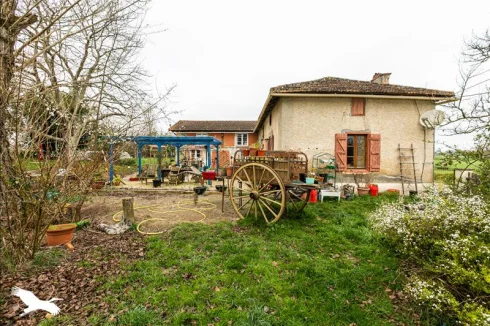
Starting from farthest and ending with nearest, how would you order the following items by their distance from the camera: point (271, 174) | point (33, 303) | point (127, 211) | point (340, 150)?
point (340, 150) < point (127, 211) < point (271, 174) < point (33, 303)

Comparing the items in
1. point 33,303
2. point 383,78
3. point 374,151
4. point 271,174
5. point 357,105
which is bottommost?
point 33,303

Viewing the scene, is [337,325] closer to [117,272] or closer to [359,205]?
[117,272]

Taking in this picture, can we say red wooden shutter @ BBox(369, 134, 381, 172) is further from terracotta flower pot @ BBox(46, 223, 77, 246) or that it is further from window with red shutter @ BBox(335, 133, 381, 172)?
terracotta flower pot @ BBox(46, 223, 77, 246)

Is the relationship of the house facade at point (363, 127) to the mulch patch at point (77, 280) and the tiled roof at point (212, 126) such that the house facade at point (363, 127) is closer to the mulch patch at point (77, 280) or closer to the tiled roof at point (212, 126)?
the mulch patch at point (77, 280)

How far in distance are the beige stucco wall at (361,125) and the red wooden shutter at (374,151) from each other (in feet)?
0.85

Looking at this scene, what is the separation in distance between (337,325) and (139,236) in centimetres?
418

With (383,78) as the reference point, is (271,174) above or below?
below

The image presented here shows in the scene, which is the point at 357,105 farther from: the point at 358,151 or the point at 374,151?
the point at 374,151

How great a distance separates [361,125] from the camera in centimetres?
986

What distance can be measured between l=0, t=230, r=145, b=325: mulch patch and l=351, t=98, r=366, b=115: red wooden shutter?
925 centimetres

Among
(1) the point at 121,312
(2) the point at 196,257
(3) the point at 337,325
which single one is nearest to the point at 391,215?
(3) the point at 337,325

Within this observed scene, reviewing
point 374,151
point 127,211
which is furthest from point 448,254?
point 374,151

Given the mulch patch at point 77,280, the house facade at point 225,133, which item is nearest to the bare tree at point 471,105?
the mulch patch at point 77,280

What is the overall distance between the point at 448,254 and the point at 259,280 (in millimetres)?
2295
